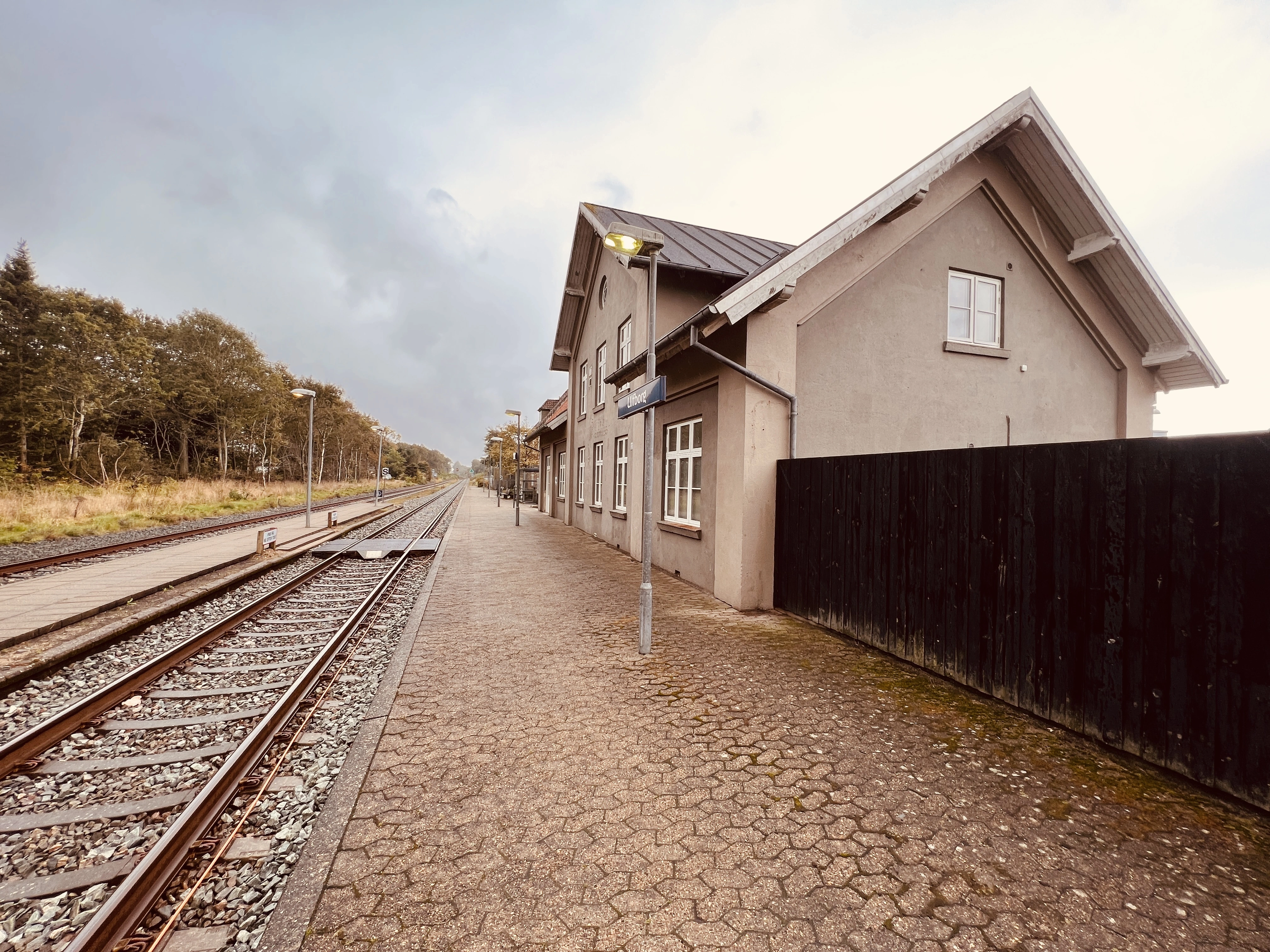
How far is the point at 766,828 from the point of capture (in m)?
2.85

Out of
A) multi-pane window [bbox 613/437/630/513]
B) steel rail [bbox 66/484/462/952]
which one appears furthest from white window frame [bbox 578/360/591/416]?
steel rail [bbox 66/484/462/952]

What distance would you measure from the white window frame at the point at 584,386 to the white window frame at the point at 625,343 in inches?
136

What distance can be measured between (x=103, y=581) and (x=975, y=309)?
15045 millimetres

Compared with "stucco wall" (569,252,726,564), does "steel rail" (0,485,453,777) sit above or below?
below

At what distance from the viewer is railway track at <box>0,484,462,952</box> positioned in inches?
92.0

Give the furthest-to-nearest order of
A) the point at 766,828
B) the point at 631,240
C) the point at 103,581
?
the point at 103,581, the point at 631,240, the point at 766,828

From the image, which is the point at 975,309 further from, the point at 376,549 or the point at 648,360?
the point at 376,549

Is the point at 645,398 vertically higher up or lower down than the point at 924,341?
lower down

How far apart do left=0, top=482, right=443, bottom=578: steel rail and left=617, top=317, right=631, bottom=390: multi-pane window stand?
11.9 m

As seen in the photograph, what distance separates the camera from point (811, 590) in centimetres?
689

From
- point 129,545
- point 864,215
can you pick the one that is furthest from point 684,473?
point 129,545

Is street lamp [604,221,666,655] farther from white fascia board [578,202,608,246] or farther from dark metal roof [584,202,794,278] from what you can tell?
white fascia board [578,202,608,246]

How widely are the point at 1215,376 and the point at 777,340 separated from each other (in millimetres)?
7454

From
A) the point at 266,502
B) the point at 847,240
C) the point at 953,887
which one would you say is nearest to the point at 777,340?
the point at 847,240
